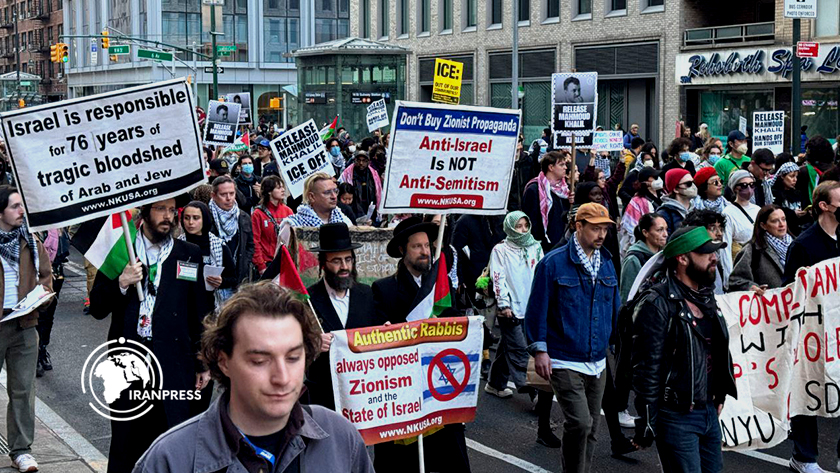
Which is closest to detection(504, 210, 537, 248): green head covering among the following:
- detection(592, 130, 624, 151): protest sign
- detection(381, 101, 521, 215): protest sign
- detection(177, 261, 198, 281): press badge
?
detection(381, 101, 521, 215): protest sign

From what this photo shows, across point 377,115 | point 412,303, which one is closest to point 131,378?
point 412,303

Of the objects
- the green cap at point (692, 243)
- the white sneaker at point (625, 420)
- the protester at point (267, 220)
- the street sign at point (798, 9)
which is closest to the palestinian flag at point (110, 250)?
the green cap at point (692, 243)

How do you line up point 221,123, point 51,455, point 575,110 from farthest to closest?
point 221,123 < point 575,110 < point 51,455

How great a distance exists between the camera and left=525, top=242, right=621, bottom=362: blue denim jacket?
666 cm

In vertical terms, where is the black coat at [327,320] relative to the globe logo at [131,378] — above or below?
above

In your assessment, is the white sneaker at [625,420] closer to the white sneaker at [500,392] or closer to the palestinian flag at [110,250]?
the white sneaker at [500,392]

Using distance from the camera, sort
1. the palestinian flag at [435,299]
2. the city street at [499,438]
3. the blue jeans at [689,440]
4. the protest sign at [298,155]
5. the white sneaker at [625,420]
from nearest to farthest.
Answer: the blue jeans at [689,440] < the palestinian flag at [435,299] < the city street at [499,438] < the white sneaker at [625,420] < the protest sign at [298,155]

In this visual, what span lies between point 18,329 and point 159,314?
4.42ft

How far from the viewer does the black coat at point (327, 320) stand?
584 cm

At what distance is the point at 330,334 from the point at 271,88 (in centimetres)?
7175

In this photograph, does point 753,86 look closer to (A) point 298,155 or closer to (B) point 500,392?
(A) point 298,155

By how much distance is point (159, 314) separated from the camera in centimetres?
646

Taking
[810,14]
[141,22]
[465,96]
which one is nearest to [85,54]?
[141,22]

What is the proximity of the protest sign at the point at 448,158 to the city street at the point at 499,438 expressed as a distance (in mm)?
1905
